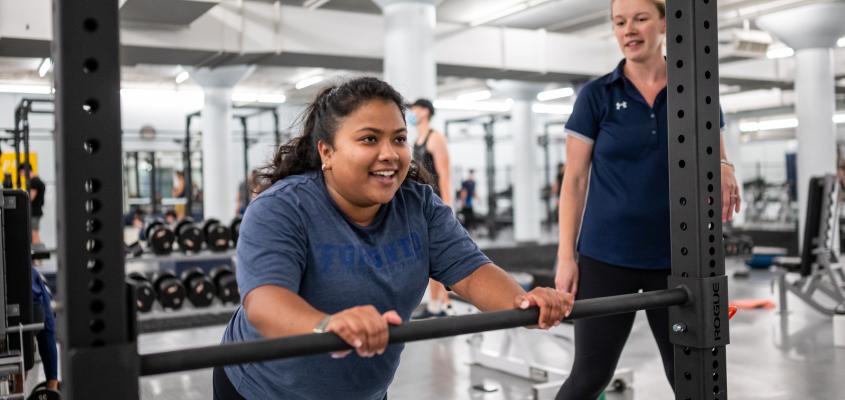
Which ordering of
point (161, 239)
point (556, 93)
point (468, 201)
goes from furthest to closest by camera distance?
point (468, 201)
point (556, 93)
point (161, 239)

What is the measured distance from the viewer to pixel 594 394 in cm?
198

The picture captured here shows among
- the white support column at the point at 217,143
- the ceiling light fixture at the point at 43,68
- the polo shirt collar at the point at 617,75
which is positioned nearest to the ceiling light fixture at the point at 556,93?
the white support column at the point at 217,143

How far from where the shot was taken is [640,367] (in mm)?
4086

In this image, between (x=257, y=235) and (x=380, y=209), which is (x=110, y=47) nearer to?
(x=257, y=235)

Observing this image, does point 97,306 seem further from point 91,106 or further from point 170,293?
point 170,293

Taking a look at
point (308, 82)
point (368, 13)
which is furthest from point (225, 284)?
point (308, 82)

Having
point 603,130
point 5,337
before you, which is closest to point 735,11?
point 603,130

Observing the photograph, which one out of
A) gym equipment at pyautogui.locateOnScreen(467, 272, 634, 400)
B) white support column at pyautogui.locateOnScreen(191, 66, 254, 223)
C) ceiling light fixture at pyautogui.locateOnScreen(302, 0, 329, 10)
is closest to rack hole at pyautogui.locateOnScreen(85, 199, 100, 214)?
gym equipment at pyautogui.locateOnScreen(467, 272, 634, 400)

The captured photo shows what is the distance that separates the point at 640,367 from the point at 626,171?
240 centimetres

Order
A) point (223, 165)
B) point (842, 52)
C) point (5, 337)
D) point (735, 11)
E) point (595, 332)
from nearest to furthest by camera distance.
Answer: point (595, 332) → point (5, 337) → point (735, 11) → point (223, 165) → point (842, 52)

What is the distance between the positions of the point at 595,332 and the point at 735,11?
25.5ft

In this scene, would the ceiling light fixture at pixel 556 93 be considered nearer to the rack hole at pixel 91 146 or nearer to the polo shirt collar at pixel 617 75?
the polo shirt collar at pixel 617 75

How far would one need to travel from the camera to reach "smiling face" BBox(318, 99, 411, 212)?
4.41 feet

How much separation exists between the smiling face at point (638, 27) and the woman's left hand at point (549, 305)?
94 centimetres
